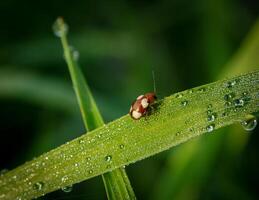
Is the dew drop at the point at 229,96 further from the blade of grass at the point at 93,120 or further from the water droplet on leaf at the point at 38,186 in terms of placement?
the water droplet on leaf at the point at 38,186

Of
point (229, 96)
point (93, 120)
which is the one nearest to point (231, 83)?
point (229, 96)

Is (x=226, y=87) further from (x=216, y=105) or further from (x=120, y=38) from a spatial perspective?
(x=120, y=38)

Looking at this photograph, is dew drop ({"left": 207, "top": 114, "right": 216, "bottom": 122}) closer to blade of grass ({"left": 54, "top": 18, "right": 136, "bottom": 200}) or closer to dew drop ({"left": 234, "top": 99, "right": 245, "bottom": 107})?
dew drop ({"left": 234, "top": 99, "right": 245, "bottom": 107})

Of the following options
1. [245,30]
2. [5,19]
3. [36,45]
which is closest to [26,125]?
[36,45]

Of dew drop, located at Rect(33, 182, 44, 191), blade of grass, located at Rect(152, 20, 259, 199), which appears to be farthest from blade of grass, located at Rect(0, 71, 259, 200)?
blade of grass, located at Rect(152, 20, 259, 199)

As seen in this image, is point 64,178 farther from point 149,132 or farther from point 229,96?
point 229,96
